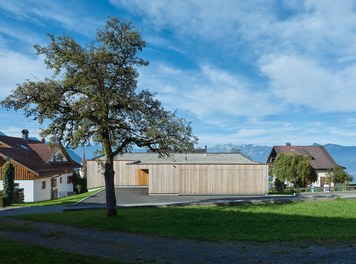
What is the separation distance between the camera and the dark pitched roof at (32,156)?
36584 millimetres

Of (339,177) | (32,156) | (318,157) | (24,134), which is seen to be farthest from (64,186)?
(318,157)

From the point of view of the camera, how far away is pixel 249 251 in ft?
35.5

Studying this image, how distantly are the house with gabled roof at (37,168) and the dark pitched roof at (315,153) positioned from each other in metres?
34.3

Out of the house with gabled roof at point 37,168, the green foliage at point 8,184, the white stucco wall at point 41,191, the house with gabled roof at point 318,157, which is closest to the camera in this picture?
the green foliage at point 8,184

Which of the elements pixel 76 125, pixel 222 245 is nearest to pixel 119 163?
pixel 76 125

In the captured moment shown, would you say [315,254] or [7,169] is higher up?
[7,169]

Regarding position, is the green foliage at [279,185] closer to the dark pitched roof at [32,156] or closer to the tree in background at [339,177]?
the tree in background at [339,177]

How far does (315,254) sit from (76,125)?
43.5 ft

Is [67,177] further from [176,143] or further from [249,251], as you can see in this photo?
[249,251]

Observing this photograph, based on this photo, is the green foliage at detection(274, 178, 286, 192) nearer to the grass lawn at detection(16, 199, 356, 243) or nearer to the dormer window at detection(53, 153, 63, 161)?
the grass lawn at detection(16, 199, 356, 243)

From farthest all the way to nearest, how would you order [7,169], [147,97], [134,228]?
[7,169] < [147,97] < [134,228]

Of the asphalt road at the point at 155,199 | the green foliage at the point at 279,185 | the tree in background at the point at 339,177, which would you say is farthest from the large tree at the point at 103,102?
the tree in background at the point at 339,177

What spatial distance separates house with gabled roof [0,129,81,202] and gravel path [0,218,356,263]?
21956 millimetres

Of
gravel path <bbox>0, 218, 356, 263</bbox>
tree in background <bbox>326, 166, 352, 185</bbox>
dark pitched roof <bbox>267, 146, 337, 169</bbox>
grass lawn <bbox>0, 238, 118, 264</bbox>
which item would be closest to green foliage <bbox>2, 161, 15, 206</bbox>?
gravel path <bbox>0, 218, 356, 263</bbox>
